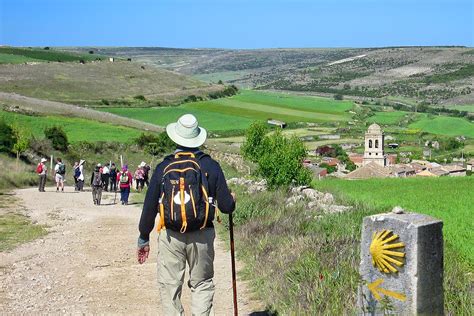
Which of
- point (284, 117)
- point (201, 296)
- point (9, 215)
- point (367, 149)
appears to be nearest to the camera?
point (201, 296)

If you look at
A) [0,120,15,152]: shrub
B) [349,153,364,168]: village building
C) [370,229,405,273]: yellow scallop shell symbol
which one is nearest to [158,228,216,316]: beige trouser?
[370,229,405,273]: yellow scallop shell symbol

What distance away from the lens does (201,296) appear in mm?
6281

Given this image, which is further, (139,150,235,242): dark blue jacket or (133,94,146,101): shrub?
(133,94,146,101): shrub

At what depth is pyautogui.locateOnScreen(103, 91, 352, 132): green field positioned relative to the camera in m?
78.5

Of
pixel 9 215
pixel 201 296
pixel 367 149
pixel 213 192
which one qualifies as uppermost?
pixel 213 192

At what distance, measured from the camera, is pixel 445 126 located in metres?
104

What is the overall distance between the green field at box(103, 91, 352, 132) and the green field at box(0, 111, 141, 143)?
21.3 m

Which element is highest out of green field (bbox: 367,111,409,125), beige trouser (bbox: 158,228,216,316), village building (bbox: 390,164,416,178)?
beige trouser (bbox: 158,228,216,316)

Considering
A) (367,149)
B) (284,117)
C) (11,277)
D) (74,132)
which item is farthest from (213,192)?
(284,117)

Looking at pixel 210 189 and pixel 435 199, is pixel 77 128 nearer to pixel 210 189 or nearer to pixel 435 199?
pixel 435 199

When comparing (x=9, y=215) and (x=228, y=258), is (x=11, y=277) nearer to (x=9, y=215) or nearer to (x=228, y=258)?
(x=228, y=258)

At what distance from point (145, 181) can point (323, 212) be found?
13180 millimetres

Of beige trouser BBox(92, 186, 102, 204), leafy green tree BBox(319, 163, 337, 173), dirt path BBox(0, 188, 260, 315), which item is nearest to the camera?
dirt path BBox(0, 188, 260, 315)

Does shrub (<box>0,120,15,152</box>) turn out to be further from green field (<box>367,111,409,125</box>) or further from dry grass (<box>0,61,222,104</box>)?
green field (<box>367,111,409,125</box>)
